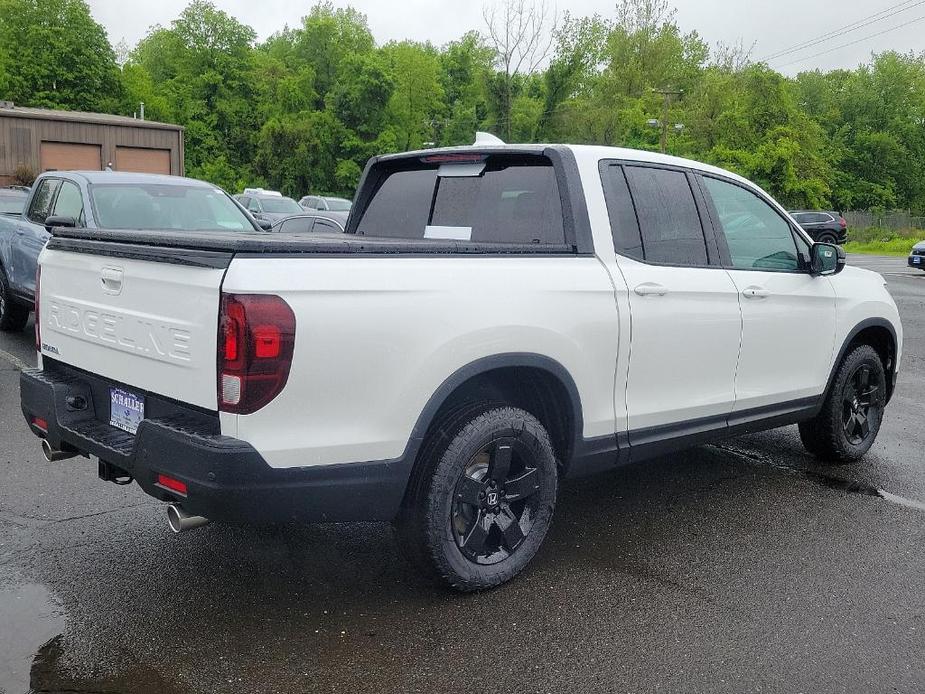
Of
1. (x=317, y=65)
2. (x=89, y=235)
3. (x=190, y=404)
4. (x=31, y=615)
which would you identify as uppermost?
(x=317, y=65)

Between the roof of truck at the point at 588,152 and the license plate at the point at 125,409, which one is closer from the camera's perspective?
the license plate at the point at 125,409

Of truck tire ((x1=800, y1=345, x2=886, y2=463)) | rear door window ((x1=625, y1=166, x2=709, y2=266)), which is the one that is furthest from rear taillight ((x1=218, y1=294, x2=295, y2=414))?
truck tire ((x1=800, y1=345, x2=886, y2=463))

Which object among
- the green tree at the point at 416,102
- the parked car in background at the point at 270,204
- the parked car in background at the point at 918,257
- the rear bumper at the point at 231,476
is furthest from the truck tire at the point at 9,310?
the green tree at the point at 416,102

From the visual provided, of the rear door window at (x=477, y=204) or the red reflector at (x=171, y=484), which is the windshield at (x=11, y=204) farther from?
the red reflector at (x=171, y=484)

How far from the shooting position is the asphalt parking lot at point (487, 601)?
10.1 ft

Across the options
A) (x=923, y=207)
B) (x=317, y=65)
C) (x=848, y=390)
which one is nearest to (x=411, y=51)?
(x=317, y=65)

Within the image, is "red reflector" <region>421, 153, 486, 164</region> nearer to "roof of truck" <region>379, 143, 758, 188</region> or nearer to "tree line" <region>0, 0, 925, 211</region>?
"roof of truck" <region>379, 143, 758, 188</region>

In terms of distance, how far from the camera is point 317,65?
77812mm

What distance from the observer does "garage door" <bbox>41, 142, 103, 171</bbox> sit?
4028 centimetres

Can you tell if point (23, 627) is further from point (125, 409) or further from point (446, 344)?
point (446, 344)

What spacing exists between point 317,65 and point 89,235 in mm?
78577

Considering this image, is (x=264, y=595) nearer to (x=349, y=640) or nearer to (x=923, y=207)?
(x=349, y=640)

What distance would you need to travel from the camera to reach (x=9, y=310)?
965 cm

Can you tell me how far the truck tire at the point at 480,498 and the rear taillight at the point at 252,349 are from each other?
754 mm
